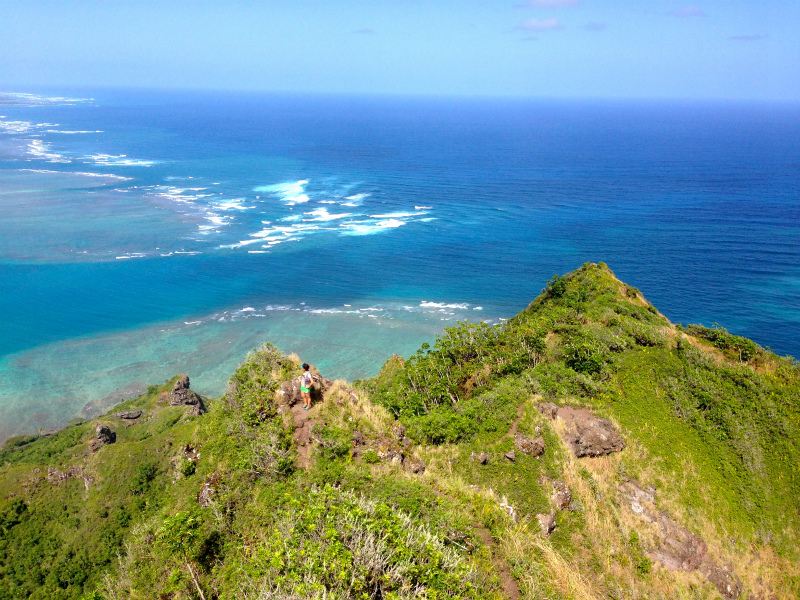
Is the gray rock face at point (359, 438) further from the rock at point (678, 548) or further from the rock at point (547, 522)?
the rock at point (678, 548)

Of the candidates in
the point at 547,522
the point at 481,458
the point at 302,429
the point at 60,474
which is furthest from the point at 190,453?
the point at 60,474

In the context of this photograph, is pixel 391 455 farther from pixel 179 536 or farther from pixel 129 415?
pixel 129 415

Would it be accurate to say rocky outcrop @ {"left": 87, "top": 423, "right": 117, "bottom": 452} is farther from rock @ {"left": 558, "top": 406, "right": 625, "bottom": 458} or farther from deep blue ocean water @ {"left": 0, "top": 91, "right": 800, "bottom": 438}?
rock @ {"left": 558, "top": 406, "right": 625, "bottom": 458}

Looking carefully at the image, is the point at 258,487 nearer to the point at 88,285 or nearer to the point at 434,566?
the point at 434,566

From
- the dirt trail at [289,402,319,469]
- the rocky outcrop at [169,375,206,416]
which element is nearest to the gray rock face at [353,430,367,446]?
the dirt trail at [289,402,319,469]

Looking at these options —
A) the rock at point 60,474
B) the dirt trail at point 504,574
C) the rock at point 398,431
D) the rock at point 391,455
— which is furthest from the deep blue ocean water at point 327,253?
the dirt trail at point 504,574

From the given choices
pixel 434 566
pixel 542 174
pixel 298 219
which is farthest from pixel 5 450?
pixel 542 174

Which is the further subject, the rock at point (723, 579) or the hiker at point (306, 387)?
the hiker at point (306, 387)
